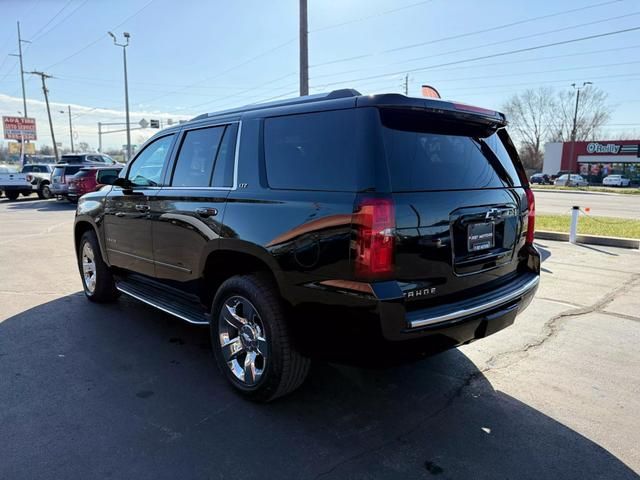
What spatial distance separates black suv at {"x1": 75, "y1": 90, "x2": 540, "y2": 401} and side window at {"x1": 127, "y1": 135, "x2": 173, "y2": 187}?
47 centimetres

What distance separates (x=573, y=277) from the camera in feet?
21.5

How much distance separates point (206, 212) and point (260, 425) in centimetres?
152

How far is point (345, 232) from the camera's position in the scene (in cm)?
247

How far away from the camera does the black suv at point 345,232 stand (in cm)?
247

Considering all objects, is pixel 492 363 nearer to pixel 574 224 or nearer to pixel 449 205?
pixel 449 205

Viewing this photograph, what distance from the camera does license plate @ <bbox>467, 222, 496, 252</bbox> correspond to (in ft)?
9.21

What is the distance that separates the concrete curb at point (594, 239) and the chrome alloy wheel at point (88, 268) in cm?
864

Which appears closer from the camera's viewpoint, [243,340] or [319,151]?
[319,151]

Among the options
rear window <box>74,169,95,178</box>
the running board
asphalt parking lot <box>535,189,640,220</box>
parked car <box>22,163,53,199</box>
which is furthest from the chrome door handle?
parked car <box>22,163,53,199</box>

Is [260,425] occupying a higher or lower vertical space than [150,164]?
lower

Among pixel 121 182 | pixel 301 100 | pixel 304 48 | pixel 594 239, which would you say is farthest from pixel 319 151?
pixel 304 48

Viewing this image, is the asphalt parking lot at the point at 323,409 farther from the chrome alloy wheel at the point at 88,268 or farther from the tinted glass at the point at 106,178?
the tinted glass at the point at 106,178

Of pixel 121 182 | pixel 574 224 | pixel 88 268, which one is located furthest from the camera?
pixel 574 224

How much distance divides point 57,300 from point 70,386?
2.57m
